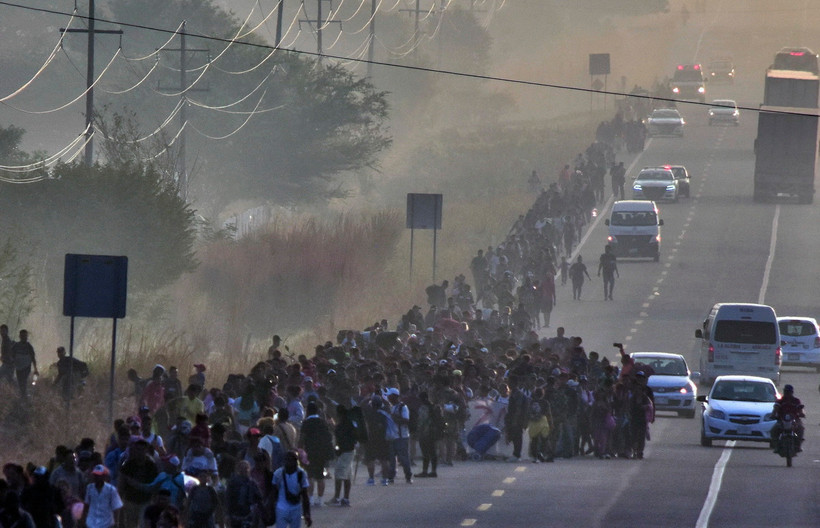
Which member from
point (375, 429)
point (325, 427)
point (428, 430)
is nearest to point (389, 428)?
point (375, 429)

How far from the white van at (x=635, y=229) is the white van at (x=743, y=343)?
17278 mm

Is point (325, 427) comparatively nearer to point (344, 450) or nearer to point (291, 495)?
point (344, 450)

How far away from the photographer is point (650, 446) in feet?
94.1

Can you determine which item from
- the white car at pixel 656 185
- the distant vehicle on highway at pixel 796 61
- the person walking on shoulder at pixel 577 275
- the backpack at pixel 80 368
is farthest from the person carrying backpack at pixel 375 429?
the distant vehicle on highway at pixel 796 61

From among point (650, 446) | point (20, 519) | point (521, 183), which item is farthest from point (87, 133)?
point (521, 183)

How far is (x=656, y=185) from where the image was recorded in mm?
67375

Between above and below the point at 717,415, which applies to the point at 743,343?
above

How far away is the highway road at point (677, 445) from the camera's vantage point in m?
20.1

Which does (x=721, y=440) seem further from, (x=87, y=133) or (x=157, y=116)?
(x=157, y=116)

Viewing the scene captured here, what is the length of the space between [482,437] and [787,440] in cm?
432

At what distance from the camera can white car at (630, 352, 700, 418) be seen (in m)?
32.9

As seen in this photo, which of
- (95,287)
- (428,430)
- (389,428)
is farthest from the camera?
(428,430)

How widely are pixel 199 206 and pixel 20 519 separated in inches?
2738

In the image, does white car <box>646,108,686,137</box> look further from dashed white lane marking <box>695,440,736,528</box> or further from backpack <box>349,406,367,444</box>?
backpack <box>349,406,367,444</box>
